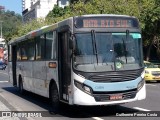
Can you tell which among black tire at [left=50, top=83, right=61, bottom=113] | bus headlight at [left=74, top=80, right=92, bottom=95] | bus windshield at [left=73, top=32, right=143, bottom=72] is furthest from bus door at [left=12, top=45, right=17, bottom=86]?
bus headlight at [left=74, top=80, right=92, bottom=95]

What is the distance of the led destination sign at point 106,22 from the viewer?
12.5 meters

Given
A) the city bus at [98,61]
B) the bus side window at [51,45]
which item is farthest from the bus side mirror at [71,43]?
the bus side window at [51,45]

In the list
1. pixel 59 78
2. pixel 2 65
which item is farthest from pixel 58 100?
pixel 2 65

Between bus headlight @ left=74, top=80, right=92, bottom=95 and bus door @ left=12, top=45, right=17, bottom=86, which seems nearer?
bus headlight @ left=74, top=80, right=92, bottom=95

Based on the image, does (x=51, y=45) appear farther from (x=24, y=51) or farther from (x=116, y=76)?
(x=24, y=51)

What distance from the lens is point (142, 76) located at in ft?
41.4

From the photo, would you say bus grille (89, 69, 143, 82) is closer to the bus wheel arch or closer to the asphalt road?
the asphalt road

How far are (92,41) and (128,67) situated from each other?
4.23ft

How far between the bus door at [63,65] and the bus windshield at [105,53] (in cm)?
69

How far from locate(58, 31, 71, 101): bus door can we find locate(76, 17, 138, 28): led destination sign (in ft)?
2.34

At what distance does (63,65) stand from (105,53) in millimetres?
1657

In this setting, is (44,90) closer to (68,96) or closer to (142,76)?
(68,96)

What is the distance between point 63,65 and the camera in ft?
43.5

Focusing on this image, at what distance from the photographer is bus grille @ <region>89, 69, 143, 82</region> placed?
1198 cm
